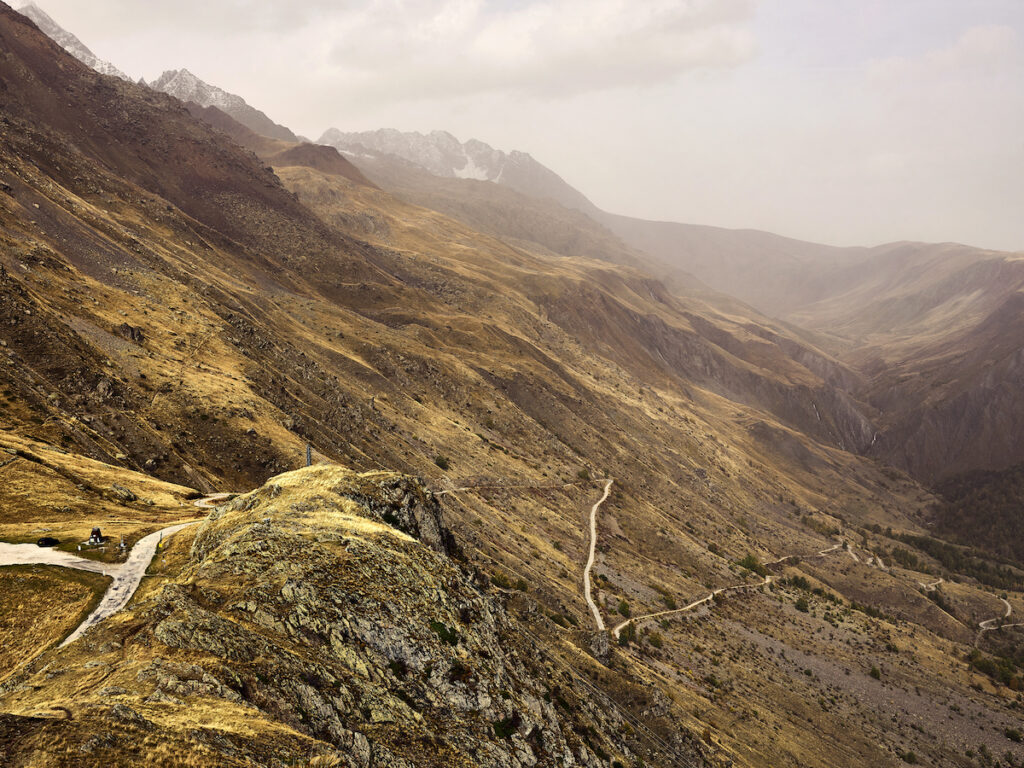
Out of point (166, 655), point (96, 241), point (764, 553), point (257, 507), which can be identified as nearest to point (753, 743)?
A: point (257, 507)

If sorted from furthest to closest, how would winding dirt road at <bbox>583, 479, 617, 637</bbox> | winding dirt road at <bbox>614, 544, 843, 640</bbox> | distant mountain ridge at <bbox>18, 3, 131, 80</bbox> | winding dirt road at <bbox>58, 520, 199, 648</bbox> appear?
1. distant mountain ridge at <bbox>18, 3, 131, 80</bbox>
2. winding dirt road at <bbox>614, 544, 843, 640</bbox>
3. winding dirt road at <bbox>583, 479, 617, 637</bbox>
4. winding dirt road at <bbox>58, 520, 199, 648</bbox>

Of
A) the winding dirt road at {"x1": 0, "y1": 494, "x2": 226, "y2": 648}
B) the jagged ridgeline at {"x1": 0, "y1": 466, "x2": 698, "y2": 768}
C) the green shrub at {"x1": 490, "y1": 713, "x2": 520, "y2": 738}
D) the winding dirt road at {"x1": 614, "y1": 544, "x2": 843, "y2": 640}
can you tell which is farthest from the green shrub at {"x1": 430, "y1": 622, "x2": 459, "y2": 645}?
the winding dirt road at {"x1": 614, "y1": 544, "x2": 843, "y2": 640}

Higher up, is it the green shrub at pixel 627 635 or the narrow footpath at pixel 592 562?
the narrow footpath at pixel 592 562

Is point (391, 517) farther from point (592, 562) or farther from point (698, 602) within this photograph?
point (698, 602)

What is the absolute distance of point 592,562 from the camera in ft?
212

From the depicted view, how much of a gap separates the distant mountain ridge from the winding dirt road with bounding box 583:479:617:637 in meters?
218

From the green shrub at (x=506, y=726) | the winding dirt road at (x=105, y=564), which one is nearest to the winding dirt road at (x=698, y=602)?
the green shrub at (x=506, y=726)

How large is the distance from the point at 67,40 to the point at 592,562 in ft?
821

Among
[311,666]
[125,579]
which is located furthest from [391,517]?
[311,666]

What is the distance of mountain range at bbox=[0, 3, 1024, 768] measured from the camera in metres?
15.7

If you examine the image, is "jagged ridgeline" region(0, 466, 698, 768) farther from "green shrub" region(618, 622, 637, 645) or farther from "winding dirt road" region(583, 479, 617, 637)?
"winding dirt road" region(583, 479, 617, 637)

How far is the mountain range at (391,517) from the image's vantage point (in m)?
15.7

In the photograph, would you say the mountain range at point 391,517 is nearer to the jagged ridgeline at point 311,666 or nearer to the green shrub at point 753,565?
the jagged ridgeline at point 311,666

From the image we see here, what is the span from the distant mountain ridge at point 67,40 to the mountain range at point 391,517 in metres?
103
